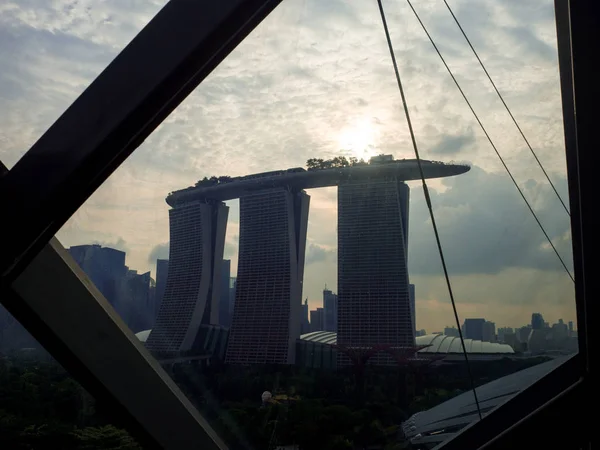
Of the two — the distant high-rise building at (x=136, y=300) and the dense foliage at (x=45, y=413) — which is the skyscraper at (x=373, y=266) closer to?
the distant high-rise building at (x=136, y=300)

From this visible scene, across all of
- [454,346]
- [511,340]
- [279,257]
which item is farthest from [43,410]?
[511,340]

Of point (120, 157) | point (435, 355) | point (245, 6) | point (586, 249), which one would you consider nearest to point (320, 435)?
point (435, 355)

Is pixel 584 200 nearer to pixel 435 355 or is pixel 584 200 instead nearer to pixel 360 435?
pixel 360 435

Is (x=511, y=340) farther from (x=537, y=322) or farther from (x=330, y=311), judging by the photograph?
(x=330, y=311)

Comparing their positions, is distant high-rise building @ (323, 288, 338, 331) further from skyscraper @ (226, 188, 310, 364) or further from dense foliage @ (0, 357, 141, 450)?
dense foliage @ (0, 357, 141, 450)

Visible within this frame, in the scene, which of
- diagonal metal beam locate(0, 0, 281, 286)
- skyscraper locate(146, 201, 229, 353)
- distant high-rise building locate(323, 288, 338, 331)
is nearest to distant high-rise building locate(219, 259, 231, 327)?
skyscraper locate(146, 201, 229, 353)
